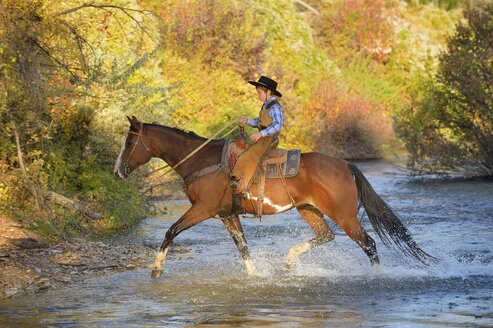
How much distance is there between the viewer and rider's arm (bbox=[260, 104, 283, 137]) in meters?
8.46

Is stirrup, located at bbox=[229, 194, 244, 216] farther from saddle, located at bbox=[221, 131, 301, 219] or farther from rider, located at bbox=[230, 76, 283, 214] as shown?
saddle, located at bbox=[221, 131, 301, 219]

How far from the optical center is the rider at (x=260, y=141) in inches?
337

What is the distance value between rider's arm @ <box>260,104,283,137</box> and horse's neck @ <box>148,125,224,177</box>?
878 millimetres

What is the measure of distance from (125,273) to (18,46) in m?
4.11

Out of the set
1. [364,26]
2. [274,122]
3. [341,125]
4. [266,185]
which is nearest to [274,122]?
[274,122]

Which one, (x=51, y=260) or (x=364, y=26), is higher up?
(x=364, y=26)

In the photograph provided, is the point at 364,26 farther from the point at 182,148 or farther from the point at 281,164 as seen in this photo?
the point at 182,148

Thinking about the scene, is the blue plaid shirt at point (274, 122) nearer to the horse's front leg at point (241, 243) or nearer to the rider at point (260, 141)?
the rider at point (260, 141)

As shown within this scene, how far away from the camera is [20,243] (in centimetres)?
971

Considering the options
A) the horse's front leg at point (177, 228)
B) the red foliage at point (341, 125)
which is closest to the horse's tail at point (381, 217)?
the horse's front leg at point (177, 228)

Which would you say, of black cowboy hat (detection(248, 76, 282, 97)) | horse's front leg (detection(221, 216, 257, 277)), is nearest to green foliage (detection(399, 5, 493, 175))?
black cowboy hat (detection(248, 76, 282, 97))

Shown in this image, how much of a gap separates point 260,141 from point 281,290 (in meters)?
1.99

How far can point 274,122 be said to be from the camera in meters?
8.52

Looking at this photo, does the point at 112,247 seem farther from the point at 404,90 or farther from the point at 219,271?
the point at 404,90
